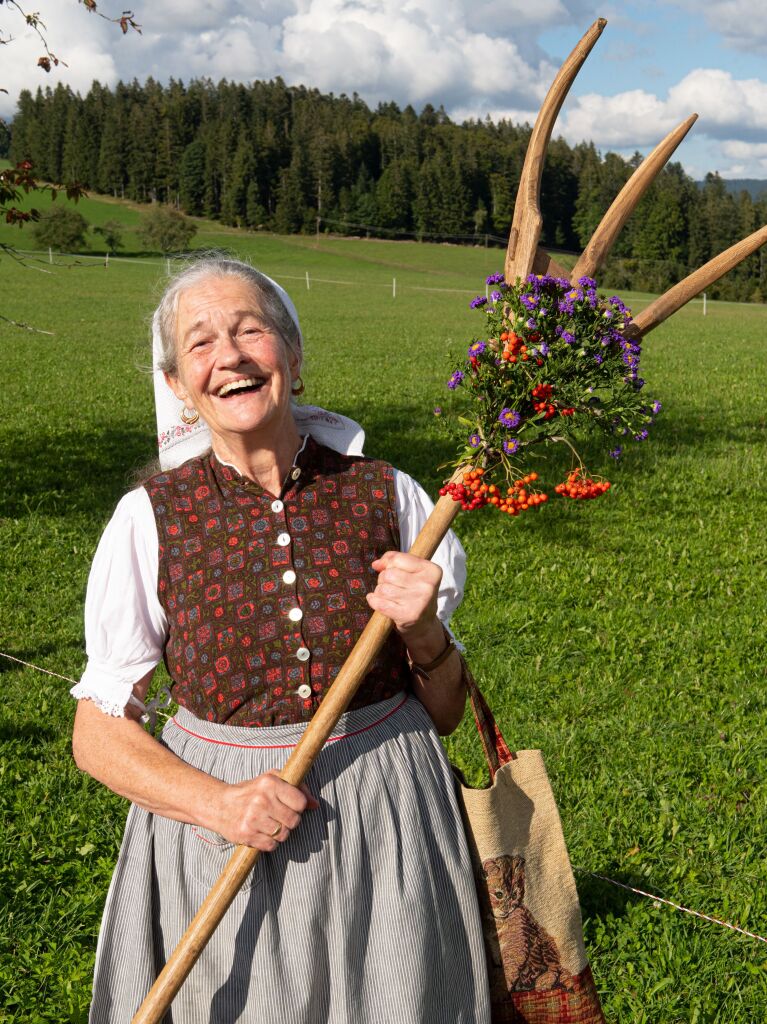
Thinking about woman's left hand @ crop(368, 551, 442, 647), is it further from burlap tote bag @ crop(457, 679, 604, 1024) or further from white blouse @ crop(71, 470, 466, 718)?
burlap tote bag @ crop(457, 679, 604, 1024)

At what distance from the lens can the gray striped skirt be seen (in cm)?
210

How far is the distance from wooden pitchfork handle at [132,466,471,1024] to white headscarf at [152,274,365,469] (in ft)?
1.27

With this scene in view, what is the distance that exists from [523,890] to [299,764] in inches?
29.0

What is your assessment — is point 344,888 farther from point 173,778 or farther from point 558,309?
point 558,309

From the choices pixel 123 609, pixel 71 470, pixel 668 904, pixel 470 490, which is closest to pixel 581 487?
pixel 470 490

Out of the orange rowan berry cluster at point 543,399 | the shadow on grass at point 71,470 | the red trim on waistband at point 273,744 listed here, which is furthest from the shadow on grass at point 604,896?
the shadow on grass at point 71,470

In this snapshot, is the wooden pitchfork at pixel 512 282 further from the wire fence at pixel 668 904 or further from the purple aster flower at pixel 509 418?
the wire fence at pixel 668 904

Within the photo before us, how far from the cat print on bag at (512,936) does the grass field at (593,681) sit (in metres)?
1.25

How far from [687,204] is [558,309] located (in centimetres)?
9368

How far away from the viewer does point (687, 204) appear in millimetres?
87375

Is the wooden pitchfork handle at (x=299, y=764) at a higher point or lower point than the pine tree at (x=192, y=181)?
lower

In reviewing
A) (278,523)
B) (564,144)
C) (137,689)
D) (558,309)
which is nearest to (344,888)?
(137,689)

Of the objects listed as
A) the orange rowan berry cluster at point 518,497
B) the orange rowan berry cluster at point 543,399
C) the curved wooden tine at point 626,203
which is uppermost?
the curved wooden tine at point 626,203

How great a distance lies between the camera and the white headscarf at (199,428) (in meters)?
2.45
